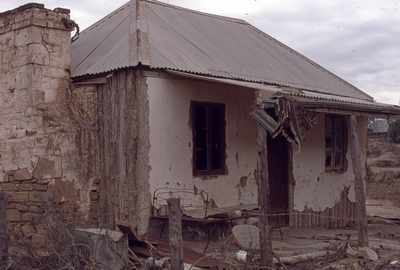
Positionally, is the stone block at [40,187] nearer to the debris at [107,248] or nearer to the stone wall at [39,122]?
the stone wall at [39,122]

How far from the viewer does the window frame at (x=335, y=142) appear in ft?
42.7

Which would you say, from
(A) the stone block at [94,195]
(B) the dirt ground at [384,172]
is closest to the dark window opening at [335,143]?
(A) the stone block at [94,195]

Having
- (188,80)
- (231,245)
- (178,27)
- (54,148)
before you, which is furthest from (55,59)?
(231,245)

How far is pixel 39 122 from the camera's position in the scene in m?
9.18

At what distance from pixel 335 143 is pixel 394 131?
17.4 meters

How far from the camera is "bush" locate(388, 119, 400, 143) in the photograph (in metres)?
29.3

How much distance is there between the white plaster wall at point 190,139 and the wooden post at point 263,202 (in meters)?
1.85

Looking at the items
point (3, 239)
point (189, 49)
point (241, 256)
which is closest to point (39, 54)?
point (189, 49)

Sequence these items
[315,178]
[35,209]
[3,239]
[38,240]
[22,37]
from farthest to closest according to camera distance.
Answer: [315,178] → [22,37] → [35,209] → [38,240] → [3,239]

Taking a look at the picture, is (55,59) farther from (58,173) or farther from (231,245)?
(231,245)

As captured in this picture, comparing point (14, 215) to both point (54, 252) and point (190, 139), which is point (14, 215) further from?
point (190, 139)

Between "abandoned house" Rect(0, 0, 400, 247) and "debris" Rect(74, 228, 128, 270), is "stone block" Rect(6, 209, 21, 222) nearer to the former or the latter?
"abandoned house" Rect(0, 0, 400, 247)

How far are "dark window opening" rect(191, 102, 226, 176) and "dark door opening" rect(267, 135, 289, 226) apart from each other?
173cm

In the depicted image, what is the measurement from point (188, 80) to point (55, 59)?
2105 mm
